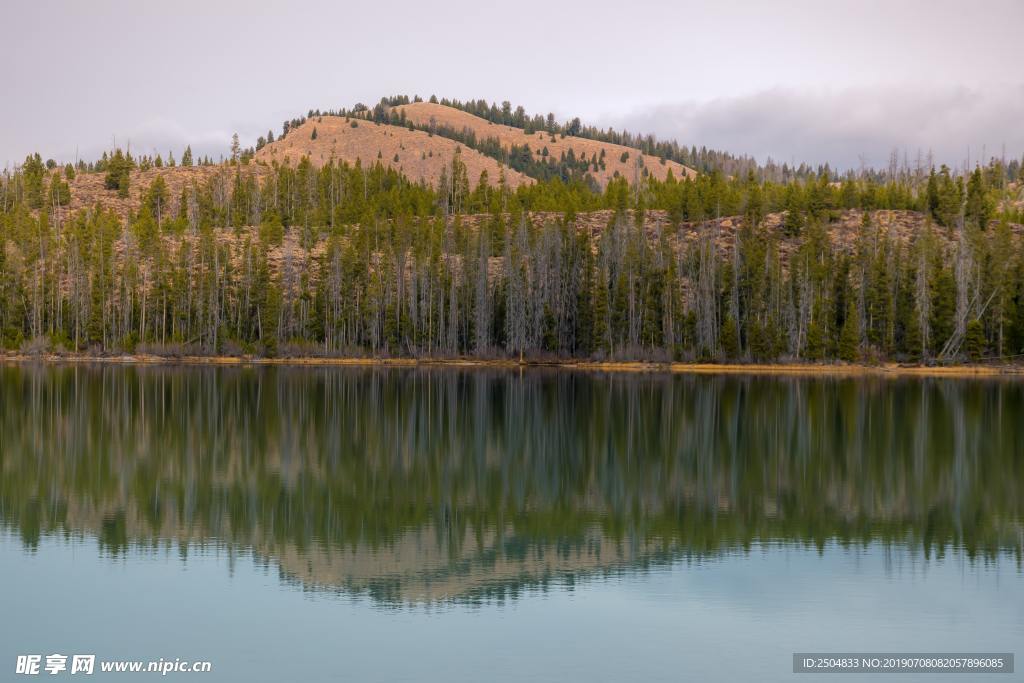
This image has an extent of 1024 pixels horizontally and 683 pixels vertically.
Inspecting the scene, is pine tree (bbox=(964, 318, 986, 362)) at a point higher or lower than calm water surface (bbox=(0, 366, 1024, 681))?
higher

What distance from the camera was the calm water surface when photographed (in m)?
14.4

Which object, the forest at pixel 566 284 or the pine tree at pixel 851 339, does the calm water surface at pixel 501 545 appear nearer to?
the pine tree at pixel 851 339

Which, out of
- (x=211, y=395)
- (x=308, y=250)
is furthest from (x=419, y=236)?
(x=211, y=395)

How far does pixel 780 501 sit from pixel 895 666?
11.8 metres

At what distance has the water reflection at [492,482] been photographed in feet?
65.4

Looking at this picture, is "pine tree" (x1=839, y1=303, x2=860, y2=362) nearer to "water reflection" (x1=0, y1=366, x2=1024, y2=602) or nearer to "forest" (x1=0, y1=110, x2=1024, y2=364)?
"forest" (x1=0, y1=110, x2=1024, y2=364)

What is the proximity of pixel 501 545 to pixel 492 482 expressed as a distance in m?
7.45

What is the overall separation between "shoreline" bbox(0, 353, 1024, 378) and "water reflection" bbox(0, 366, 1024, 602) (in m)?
44.0

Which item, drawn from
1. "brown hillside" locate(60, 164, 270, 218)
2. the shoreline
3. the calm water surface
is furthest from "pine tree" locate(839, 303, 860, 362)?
"brown hillside" locate(60, 164, 270, 218)

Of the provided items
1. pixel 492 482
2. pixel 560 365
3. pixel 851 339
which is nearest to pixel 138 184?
pixel 560 365

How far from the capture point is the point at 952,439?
3816 cm

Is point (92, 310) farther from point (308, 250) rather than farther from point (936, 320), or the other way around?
point (936, 320)

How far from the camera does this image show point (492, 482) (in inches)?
1087

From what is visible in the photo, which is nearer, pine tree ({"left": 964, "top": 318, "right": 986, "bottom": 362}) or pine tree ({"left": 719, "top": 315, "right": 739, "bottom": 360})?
pine tree ({"left": 964, "top": 318, "right": 986, "bottom": 362})
